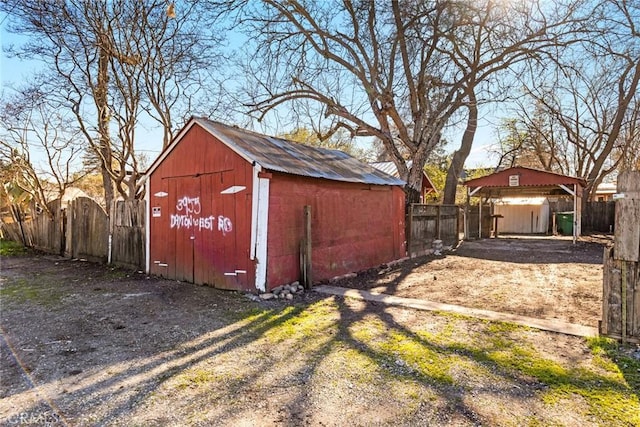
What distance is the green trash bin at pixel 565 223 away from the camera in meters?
20.8

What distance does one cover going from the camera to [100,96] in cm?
1103

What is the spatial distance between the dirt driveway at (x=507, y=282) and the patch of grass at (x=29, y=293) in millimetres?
5246

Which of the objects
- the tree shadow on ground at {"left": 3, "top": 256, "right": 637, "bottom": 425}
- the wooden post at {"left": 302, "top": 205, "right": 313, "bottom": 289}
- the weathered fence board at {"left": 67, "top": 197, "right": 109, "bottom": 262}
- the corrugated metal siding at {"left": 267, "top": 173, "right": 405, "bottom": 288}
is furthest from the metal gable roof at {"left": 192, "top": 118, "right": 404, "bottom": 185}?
the weathered fence board at {"left": 67, "top": 197, "right": 109, "bottom": 262}

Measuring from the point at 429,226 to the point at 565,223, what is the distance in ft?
43.8

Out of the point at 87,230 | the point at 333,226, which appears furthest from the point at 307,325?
the point at 87,230

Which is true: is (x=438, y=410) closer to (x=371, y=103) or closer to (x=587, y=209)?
(x=371, y=103)

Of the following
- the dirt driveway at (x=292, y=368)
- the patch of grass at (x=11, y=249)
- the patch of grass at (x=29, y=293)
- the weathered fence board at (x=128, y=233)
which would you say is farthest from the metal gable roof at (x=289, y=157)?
the patch of grass at (x=11, y=249)

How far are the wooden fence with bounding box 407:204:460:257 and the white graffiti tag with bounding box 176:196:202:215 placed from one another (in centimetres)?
638

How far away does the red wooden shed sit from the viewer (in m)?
6.70

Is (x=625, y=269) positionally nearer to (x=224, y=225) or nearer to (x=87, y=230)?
(x=224, y=225)

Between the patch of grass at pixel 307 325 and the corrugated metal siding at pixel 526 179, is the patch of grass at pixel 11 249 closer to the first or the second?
the patch of grass at pixel 307 325

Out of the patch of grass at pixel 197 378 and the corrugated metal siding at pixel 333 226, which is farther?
the corrugated metal siding at pixel 333 226

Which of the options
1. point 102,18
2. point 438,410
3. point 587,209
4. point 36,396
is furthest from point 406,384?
point 587,209

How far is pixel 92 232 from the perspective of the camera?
10586 mm
